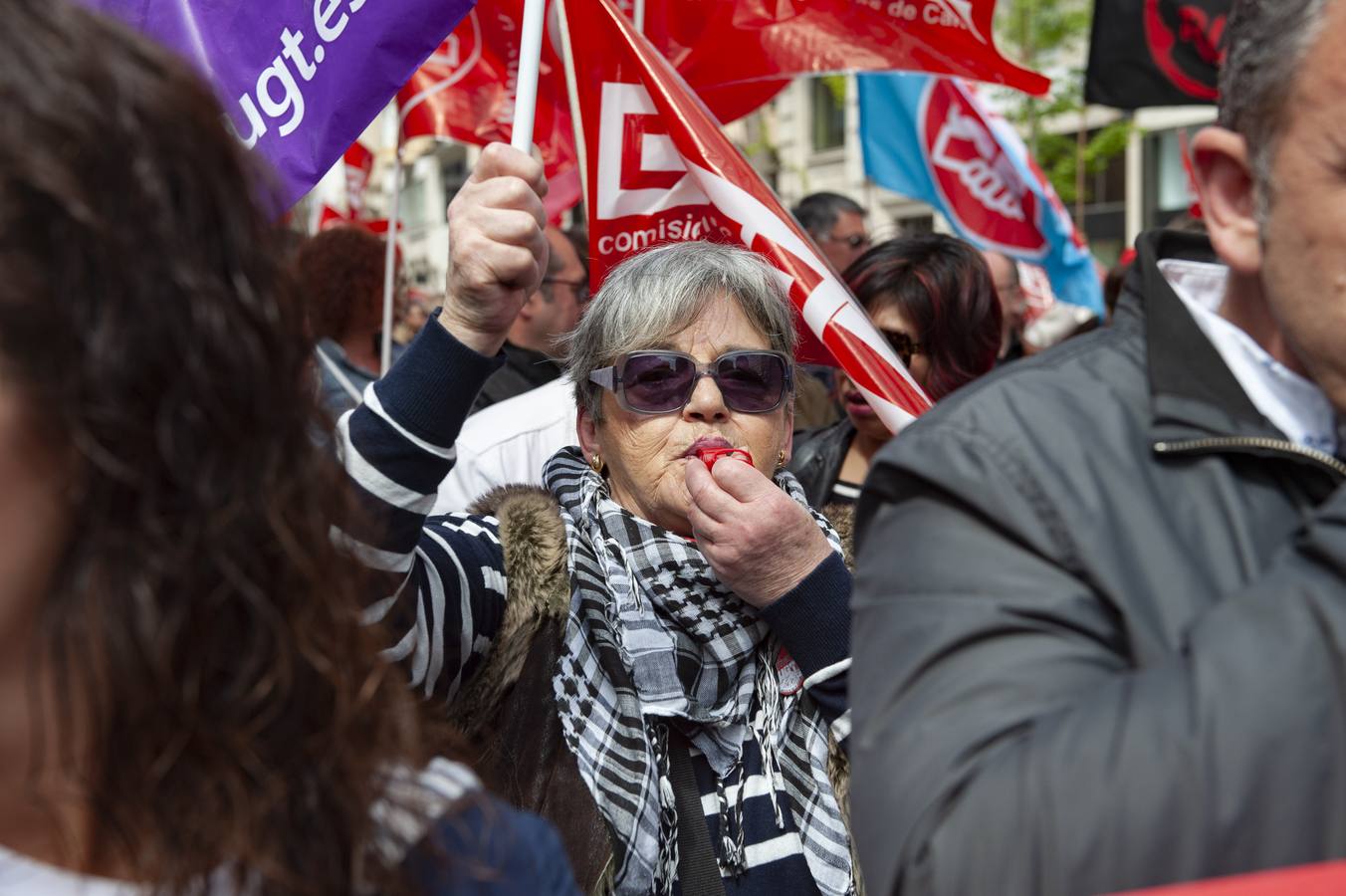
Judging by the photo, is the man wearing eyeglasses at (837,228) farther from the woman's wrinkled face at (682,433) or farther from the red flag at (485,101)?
the woman's wrinkled face at (682,433)

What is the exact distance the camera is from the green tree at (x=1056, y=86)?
1900cm

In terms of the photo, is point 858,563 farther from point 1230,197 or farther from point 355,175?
point 355,175

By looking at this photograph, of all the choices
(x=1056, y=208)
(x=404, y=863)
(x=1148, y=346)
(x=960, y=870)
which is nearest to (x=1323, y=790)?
(x=960, y=870)

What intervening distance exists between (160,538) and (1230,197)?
1.06m

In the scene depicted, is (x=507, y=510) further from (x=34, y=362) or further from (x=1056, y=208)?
(x=1056, y=208)

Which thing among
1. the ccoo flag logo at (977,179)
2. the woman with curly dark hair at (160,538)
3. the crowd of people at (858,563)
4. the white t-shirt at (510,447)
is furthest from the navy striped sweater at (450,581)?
the ccoo flag logo at (977,179)

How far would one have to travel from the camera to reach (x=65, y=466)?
112 centimetres

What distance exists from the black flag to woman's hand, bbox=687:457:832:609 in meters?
4.50

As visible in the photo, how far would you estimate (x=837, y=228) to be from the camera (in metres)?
6.72

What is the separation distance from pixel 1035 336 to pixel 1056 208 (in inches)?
88.3

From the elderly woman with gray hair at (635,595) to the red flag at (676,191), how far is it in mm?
454

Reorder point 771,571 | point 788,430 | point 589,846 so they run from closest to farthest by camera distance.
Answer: point 589,846, point 771,571, point 788,430

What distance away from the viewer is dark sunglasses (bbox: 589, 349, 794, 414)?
8.34 feet

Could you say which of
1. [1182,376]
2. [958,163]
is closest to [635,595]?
[1182,376]
